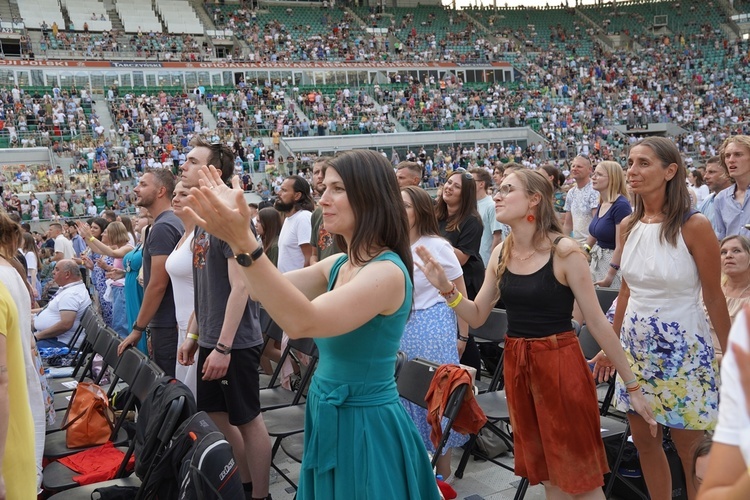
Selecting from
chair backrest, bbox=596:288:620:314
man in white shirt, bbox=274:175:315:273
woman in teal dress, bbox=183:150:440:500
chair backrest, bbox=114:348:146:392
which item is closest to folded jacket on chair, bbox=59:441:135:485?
chair backrest, bbox=114:348:146:392

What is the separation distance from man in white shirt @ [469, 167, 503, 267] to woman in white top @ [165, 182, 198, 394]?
3275 mm

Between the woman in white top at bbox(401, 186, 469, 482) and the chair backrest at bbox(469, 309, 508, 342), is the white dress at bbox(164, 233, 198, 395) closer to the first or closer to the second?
the woman in white top at bbox(401, 186, 469, 482)

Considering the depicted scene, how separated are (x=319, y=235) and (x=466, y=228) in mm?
1066

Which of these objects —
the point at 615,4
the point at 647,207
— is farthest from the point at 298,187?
the point at 615,4

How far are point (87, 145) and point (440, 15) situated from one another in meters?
28.2

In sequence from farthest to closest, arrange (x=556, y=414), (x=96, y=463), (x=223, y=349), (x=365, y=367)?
(x=96, y=463) → (x=223, y=349) → (x=556, y=414) → (x=365, y=367)

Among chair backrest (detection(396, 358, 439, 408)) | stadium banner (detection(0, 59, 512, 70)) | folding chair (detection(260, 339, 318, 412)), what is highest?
stadium banner (detection(0, 59, 512, 70))

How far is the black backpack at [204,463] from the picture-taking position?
246 cm

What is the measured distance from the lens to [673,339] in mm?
2895

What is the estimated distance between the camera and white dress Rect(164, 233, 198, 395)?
142 inches

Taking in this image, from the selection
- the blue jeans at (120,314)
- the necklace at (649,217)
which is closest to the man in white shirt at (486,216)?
the necklace at (649,217)

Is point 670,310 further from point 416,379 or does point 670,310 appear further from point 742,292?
point 416,379

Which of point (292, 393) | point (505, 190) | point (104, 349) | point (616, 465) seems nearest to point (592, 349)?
point (616, 465)

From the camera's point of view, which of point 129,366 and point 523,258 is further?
point 129,366
